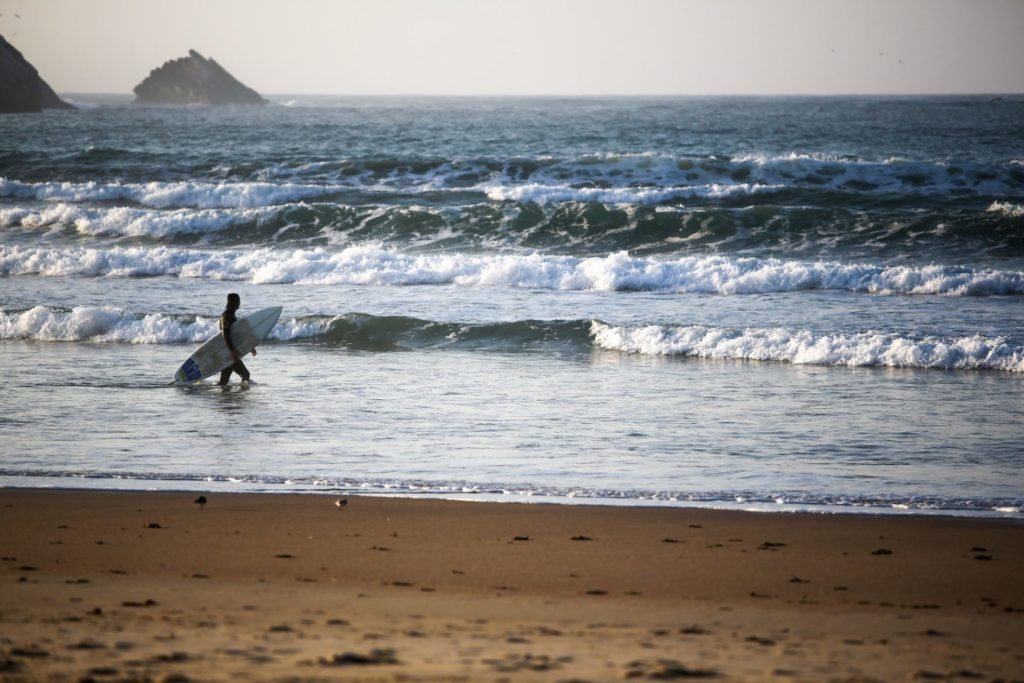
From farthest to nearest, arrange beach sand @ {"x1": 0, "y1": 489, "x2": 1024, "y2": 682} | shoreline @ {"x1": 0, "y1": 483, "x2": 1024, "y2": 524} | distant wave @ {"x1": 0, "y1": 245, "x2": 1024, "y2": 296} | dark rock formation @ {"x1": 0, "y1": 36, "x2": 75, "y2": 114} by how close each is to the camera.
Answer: dark rock formation @ {"x1": 0, "y1": 36, "x2": 75, "y2": 114}, distant wave @ {"x1": 0, "y1": 245, "x2": 1024, "y2": 296}, shoreline @ {"x1": 0, "y1": 483, "x2": 1024, "y2": 524}, beach sand @ {"x1": 0, "y1": 489, "x2": 1024, "y2": 682}

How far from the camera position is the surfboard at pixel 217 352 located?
13.3m

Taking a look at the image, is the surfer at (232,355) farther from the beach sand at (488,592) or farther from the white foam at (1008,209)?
the white foam at (1008,209)

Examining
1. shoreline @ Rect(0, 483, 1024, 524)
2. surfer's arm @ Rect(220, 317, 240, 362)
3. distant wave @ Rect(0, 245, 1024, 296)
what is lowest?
shoreline @ Rect(0, 483, 1024, 524)

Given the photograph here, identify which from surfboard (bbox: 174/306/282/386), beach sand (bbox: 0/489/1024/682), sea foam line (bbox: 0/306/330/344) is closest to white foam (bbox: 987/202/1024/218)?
sea foam line (bbox: 0/306/330/344)

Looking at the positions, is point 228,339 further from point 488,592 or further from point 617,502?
point 488,592

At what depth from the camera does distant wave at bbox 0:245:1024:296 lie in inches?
760

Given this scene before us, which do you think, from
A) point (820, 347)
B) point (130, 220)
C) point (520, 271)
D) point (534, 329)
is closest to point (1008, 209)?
point (520, 271)

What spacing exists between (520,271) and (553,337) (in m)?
5.06

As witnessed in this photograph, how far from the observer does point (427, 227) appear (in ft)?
86.9

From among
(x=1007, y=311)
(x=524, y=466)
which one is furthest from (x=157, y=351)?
(x=1007, y=311)

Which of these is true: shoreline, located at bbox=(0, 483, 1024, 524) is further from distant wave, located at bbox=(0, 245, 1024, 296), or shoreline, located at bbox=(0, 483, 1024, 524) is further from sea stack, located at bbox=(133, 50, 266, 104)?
sea stack, located at bbox=(133, 50, 266, 104)

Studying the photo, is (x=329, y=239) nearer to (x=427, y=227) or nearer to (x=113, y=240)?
(x=427, y=227)

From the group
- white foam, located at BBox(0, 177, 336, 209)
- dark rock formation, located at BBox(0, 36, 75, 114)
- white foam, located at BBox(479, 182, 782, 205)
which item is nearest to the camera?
white foam, located at BBox(479, 182, 782, 205)

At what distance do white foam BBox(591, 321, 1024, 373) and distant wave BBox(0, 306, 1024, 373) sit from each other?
12mm
